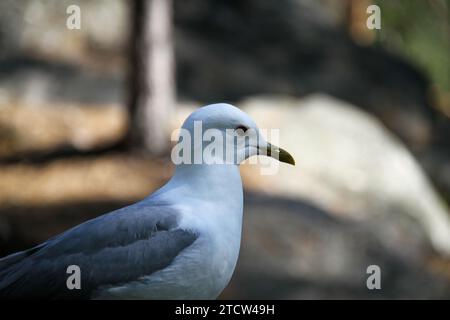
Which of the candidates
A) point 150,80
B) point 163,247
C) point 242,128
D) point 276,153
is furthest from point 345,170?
point 163,247

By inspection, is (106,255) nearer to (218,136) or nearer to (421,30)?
(218,136)

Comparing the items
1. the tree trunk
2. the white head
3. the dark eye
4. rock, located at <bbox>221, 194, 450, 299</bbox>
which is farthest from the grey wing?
the tree trunk

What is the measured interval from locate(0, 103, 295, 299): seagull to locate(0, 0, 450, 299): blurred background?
3284 mm

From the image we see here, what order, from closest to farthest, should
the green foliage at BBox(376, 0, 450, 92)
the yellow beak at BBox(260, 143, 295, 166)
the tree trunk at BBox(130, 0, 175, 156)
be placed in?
the yellow beak at BBox(260, 143, 295, 166), the tree trunk at BBox(130, 0, 175, 156), the green foliage at BBox(376, 0, 450, 92)

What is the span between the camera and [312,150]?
9188mm

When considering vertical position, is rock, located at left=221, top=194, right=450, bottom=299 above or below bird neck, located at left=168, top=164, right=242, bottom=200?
above

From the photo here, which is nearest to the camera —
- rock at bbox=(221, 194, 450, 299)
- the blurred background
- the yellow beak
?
the yellow beak

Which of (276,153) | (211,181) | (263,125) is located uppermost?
(263,125)

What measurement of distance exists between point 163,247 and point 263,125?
655 cm

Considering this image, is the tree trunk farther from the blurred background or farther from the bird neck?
the bird neck

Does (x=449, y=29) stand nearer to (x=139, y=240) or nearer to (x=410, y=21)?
(x=410, y=21)

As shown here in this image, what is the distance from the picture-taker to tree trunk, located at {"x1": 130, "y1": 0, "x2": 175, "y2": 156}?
27.6 feet

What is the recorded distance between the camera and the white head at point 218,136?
2.98 meters

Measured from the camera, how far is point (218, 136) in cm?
301
